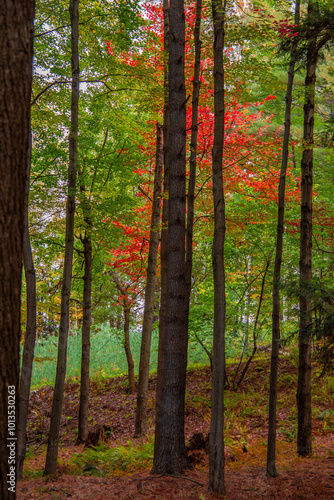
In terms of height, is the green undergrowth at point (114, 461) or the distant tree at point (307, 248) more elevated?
the distant tree at point (307, 248)

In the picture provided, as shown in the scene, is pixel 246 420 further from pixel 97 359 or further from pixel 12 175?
pixel 97 359

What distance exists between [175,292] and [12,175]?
327 cm

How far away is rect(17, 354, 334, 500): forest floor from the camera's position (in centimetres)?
470

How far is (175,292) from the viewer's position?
5.21 metres

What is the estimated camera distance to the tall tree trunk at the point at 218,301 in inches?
175

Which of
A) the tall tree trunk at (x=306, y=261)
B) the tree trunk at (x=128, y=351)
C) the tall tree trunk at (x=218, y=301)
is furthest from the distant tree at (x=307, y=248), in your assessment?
the tree trunk at (x=128, y=351)

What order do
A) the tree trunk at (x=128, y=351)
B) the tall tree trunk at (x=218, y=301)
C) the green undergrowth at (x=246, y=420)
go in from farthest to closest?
the tree trunk at (x=128, y=351), the green undergrowth at (x=246, y=420), the tall tree trunk at (x=218, y=301)

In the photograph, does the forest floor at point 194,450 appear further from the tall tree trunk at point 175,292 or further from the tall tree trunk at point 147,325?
the tall tree trunk at point 147,325

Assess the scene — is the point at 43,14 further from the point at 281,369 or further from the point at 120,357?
the point at 120,357

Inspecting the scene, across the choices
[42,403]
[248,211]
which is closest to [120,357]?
[42,403]

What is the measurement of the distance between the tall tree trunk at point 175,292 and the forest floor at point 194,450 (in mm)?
351

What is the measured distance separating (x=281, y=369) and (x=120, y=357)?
695 cm

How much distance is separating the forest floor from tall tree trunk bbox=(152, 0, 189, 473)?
1.15 ft

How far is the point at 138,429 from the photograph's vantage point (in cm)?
826
